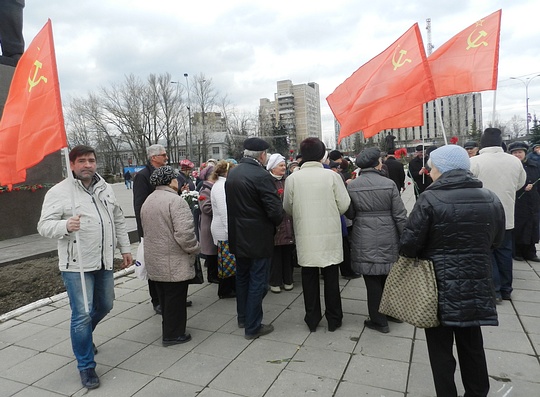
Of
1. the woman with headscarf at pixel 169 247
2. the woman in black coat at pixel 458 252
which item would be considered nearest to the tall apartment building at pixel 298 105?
the woman with headscarf at pixel 169 247

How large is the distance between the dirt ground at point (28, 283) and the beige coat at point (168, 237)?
108 inches

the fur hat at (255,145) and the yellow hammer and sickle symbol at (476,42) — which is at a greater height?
the yellow hammer and sickle symbol at (476,42)

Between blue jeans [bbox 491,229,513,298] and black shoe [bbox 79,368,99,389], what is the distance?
173 inches

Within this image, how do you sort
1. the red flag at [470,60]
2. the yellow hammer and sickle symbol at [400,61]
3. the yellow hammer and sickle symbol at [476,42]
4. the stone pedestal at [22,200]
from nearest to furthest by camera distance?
the yellow hammer and sickle symbol at [400,61] → the red flag at [470,60] → the yellow hammer and sickle symbol at [476,42] → the stone pedestal at [22,200]

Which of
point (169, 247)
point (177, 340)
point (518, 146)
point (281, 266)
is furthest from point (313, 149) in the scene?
point (518, 146)

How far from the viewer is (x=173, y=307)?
12.7 feet

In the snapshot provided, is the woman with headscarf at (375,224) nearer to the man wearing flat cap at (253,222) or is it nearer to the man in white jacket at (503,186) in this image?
the man wearing flat cap at (253,222)

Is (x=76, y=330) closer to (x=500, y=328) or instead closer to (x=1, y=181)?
(x=1, y=181)

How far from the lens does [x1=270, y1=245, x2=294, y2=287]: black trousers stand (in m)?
5.30

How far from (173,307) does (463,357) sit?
103 inches

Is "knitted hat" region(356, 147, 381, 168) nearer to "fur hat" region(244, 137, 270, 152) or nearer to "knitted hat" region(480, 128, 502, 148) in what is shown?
"fur hat" region(244, 137, 270, 152)

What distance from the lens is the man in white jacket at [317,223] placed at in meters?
3.89

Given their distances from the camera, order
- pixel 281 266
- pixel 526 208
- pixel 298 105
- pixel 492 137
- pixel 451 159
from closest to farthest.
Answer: pixel 451 159 < pixel 492 137 < pixel 281 266 < pixel 526 208 < pixel 298 105

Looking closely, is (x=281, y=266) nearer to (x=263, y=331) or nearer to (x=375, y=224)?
(x=263, y=331)
